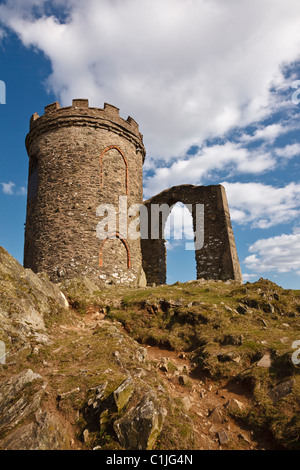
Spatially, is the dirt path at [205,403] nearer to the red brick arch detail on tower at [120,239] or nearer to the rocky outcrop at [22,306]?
the rocky outcrop at [22,306]

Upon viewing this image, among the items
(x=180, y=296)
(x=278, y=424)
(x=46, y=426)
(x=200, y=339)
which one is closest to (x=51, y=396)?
(x=46, y=426)

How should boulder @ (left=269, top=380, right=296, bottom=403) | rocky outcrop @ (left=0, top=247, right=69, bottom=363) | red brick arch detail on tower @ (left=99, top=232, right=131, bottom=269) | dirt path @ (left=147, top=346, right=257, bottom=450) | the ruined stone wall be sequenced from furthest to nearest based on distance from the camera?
the ruined stone wall, red brick arch detail on tower @ (left=99, top=232, right=131, bottom=269), rocky outcrop @ (left=0, top=247, right=69, bottom=363), boulder @ (left=269, top=380, right=296, bottom=403), dirt path @ (left=147, top=346, right=257, bottom=450)

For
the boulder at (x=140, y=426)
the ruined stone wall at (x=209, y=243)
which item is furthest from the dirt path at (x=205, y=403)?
the ruined stone wall at (x=209, y=243)

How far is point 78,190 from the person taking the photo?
15484 millimetres

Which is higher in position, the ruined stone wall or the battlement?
the battlement

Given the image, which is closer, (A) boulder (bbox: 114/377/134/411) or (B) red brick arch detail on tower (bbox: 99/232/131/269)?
(A) boulder (bbox: 114/377/134/411)

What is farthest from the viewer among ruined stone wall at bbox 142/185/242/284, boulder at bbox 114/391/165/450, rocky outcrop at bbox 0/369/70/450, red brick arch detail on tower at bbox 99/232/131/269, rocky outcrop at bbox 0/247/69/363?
ruined stone wall at bbox 142/185/242/284

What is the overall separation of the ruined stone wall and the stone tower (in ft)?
11.2

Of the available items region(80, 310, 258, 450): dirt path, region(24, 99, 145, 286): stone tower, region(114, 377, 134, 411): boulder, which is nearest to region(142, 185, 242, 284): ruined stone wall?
region(24, 99, 145, 286): stone tower

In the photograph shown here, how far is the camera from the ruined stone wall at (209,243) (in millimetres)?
16828

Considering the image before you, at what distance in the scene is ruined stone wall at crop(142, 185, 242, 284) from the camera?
1683cm

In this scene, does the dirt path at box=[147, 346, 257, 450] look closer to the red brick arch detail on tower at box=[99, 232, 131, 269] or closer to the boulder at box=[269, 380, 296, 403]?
the boulder at box=[269, 380, 296, 403]
